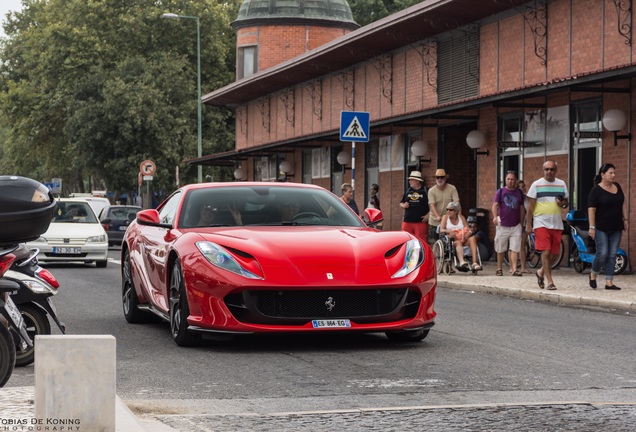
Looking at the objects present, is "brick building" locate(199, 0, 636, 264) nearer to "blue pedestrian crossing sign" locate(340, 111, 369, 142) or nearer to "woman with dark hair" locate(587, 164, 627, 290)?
"blue pedestrian crossing sign" locate(340, 111, 369, 142)

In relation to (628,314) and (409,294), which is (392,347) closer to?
(409,294)

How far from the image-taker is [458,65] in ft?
103

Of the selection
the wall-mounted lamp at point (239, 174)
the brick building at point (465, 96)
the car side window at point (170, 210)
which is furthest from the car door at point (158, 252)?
the wall-mounted lamp at point (239, 174)

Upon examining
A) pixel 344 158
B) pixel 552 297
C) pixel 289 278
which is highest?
pixel 344 158

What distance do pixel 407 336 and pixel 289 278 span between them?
1463mm

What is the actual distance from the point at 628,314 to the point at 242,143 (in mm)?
41174

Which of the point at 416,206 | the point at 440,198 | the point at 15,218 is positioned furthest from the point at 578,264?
the point at 15,218

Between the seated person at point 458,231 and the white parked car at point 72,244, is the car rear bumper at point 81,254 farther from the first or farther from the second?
the seated person at point 458,231

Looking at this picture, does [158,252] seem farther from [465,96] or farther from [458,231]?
[465,96]

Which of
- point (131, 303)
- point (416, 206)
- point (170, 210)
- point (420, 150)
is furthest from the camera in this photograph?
point (420, 150)

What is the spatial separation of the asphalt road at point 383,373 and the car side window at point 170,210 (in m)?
1.07

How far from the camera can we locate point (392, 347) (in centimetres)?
1050

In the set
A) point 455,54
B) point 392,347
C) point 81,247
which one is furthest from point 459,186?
point 392,347

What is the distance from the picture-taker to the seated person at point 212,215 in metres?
11.2
